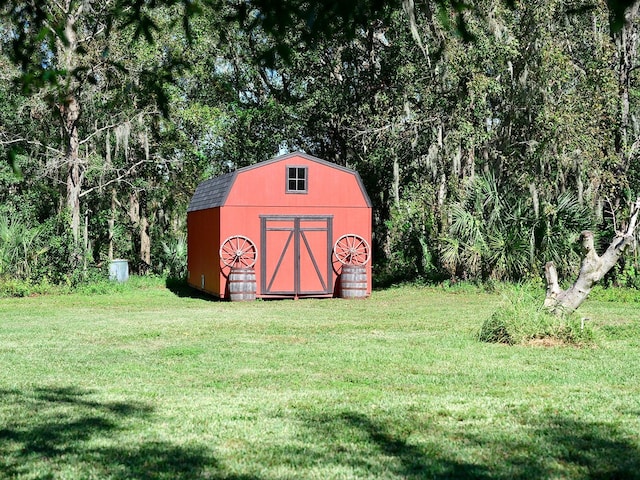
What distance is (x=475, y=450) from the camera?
19.0 feet

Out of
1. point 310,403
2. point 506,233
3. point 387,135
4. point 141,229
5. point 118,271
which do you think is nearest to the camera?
point 310,403

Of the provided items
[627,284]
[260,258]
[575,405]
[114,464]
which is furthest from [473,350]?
[627,284]

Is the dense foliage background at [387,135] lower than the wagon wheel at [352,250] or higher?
higher

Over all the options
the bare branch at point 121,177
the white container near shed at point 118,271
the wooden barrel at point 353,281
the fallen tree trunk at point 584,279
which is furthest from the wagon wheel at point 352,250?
the fallen tree trunk at point 584,279

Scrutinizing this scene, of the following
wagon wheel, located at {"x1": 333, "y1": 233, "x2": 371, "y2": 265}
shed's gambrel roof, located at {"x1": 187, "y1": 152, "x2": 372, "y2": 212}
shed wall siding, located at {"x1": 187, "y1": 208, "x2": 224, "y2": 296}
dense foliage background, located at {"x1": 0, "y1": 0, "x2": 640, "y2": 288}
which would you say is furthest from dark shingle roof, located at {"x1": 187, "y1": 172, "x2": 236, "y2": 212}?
wagon wheel, located at {"x1": 333, "y1": 233, "x2": 371, "y2": 265}

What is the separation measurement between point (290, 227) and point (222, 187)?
6.43ft

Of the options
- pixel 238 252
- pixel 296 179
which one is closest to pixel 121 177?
pixel 238 252

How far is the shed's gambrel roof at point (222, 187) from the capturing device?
68.8 ft

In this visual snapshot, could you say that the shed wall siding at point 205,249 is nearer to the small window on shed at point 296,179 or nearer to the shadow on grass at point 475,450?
the small window on shed at point 296,179

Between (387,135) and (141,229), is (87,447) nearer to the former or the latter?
(387,135)

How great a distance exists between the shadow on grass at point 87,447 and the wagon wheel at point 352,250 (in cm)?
1433

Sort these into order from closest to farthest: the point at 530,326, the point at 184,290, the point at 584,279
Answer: the point at 530,326 < the point at 584,279 < the point at 184,290

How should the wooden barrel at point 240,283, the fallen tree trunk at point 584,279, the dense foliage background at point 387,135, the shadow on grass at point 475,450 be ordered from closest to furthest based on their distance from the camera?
the shadow on grass at point 475,450 < the fallen tree trunk at point 584,279 < the wooden barrel at point 240,283 < the dense foliage background at point 387,135

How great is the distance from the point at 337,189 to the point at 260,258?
101 inches
